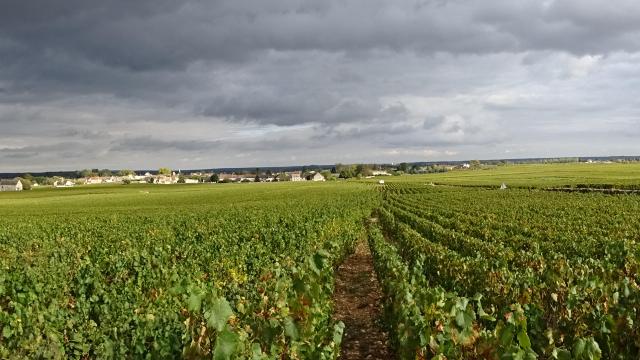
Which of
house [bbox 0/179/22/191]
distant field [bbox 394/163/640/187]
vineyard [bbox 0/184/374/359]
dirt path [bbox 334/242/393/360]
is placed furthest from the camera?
house [bbox 0/179/22/191]

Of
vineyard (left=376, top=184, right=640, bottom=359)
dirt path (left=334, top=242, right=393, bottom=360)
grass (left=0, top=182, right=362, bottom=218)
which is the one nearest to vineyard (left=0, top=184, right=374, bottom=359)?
dirt path (left=334, top=242, right=393, bottom=360)

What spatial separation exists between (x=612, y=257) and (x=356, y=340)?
9178mm

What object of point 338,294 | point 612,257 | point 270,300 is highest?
point 270,300

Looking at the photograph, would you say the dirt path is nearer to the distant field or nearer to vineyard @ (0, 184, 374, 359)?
vineyard @ (0, 184, 374, 359)

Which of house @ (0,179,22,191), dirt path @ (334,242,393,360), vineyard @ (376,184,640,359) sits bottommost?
dirt path @ (334,242,393,360)

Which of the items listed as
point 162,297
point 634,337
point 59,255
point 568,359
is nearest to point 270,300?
point 568,359

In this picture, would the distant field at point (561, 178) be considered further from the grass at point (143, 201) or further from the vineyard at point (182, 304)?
the vineyard at point (182, 304)

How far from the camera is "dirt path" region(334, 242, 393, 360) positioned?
1037 cm

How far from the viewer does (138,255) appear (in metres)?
15.6

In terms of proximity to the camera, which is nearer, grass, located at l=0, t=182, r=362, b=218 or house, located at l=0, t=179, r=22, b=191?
grass, located at l=0, t=182, r=362, b=218

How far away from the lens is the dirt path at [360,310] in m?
10.4

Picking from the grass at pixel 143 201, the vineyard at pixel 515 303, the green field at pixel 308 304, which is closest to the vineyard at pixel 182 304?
the green field at pixel 308 304

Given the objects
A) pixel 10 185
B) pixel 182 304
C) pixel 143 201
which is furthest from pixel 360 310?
pixel 10 185

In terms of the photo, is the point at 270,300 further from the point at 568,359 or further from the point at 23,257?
the point at 23,257
